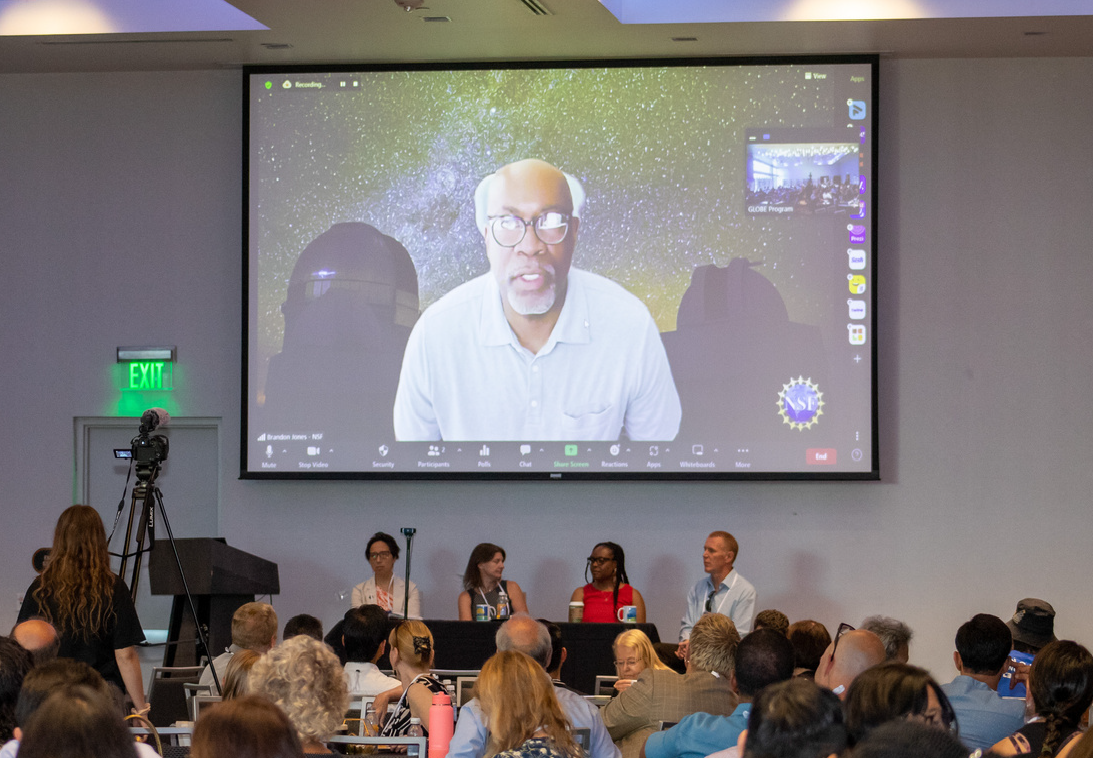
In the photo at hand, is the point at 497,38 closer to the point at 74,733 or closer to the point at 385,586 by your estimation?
the point at 385,586

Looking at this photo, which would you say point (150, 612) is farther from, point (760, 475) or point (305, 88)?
point (760, 475)

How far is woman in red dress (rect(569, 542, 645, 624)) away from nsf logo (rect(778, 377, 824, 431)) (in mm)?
1360

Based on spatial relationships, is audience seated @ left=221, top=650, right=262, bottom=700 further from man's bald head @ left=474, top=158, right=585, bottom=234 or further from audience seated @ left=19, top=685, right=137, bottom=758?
man's bald head @ left=474, top=158, right=585, bottom=234

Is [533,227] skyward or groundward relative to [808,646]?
skyward

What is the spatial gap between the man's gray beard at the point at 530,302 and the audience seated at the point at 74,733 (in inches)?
227

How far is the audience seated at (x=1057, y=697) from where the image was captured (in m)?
2.88

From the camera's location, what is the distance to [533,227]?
759 centimetres

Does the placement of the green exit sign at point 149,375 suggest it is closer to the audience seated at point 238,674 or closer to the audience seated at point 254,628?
the audience seated at point 254,628

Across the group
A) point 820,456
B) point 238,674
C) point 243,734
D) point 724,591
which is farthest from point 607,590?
point 243,734

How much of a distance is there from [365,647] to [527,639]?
734 millimetres

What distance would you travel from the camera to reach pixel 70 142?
795cm

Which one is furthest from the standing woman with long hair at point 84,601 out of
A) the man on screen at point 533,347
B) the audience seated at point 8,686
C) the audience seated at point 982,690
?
the man on screen at point 533,347

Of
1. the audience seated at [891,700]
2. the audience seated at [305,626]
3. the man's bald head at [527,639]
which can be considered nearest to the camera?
the audience seated at [891,700]

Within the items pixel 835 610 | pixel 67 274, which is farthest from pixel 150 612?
pixel 835 610
